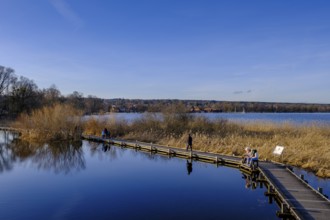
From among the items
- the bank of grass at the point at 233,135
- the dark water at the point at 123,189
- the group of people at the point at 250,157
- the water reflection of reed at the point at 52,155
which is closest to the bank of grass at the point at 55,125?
the water reflection of reed at the point at 52,155

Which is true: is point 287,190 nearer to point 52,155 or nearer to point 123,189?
point 123,189

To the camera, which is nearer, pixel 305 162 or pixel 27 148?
pixel 305 162

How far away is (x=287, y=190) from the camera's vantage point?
1036 cm

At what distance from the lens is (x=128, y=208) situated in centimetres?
966

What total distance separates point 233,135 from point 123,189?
1181 centimetres

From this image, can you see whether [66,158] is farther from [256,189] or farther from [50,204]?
[256,189]

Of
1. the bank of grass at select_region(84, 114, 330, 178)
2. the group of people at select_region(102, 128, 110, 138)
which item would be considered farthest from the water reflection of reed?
the bank of grass at select_region(84, 114, 330, 178)

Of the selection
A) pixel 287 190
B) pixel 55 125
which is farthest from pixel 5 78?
pixel 287 190

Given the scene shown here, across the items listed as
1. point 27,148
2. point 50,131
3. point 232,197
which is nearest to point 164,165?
point 232,197

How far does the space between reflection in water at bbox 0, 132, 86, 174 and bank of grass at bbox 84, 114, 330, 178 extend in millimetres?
5447

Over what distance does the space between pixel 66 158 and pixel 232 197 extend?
11.7m

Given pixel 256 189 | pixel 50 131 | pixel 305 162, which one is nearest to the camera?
pixel 256 189

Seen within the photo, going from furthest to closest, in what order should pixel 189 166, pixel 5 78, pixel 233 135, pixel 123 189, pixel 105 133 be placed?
pixel 5 78, pixel 105 133, pixel 233 135, pixel 189 166, pixel 123 189

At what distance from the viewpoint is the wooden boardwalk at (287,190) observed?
830cm
